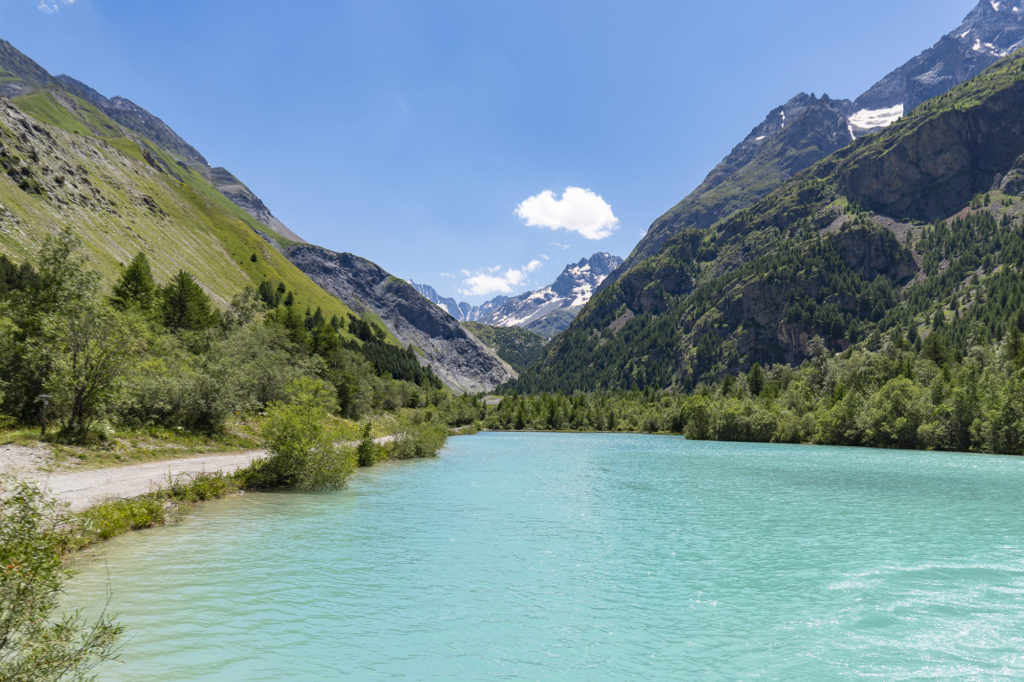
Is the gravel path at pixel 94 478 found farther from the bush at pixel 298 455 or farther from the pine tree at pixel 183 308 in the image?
the pine tree at pixel 183 308

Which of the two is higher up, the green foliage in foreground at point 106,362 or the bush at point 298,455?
the green foliage in foreground at point 106,362

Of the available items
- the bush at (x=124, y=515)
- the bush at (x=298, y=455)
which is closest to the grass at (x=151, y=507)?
the bush at (x=124, y=515)

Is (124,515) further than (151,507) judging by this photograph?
No

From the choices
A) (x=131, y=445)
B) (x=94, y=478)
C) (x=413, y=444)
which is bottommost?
(x=413, y=444)

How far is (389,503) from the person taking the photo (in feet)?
127

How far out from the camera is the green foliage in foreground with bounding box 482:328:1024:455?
87250 mm

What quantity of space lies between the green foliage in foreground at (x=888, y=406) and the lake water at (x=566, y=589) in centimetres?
6080

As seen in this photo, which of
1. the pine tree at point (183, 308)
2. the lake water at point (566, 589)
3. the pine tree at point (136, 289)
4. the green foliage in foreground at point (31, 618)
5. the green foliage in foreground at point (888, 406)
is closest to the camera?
the green foliage in foreground at point (31, 618)

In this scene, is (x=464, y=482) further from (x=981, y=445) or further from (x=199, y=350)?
(x=981, y=445)

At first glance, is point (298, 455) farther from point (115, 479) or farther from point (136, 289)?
point (136, 289)

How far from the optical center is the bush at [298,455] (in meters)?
40.3

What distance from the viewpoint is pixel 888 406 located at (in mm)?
98938

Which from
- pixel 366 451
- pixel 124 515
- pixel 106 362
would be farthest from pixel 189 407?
pixel 124 515

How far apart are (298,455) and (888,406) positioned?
342 ft
